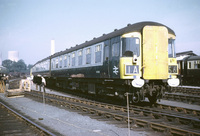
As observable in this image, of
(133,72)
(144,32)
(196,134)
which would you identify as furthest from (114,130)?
(144,32)

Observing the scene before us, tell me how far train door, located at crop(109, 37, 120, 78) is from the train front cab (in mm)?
369

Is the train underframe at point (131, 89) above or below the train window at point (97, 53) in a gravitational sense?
below

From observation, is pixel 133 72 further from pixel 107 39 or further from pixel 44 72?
pixel 44 72

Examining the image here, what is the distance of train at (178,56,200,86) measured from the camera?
2495 cm

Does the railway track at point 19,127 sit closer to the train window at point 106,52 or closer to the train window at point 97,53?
the train window at point 106,52

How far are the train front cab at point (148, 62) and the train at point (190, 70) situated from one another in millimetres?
15493

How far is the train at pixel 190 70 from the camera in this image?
25.0m

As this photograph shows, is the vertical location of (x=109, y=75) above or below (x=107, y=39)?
below

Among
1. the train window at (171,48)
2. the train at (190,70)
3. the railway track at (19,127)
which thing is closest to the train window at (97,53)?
the train window at (171,48)

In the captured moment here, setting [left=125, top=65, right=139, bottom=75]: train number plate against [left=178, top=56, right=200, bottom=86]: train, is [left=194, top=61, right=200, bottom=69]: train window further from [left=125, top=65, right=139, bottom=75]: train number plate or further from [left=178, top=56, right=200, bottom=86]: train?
[left=125, top=65, right=139, bottom=75]: train number plate

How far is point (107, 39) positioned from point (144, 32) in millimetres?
2238

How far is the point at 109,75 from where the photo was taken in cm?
1114

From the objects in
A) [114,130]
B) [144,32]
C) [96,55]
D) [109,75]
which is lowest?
[114,130]

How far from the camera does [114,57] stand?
1081 centimetres
